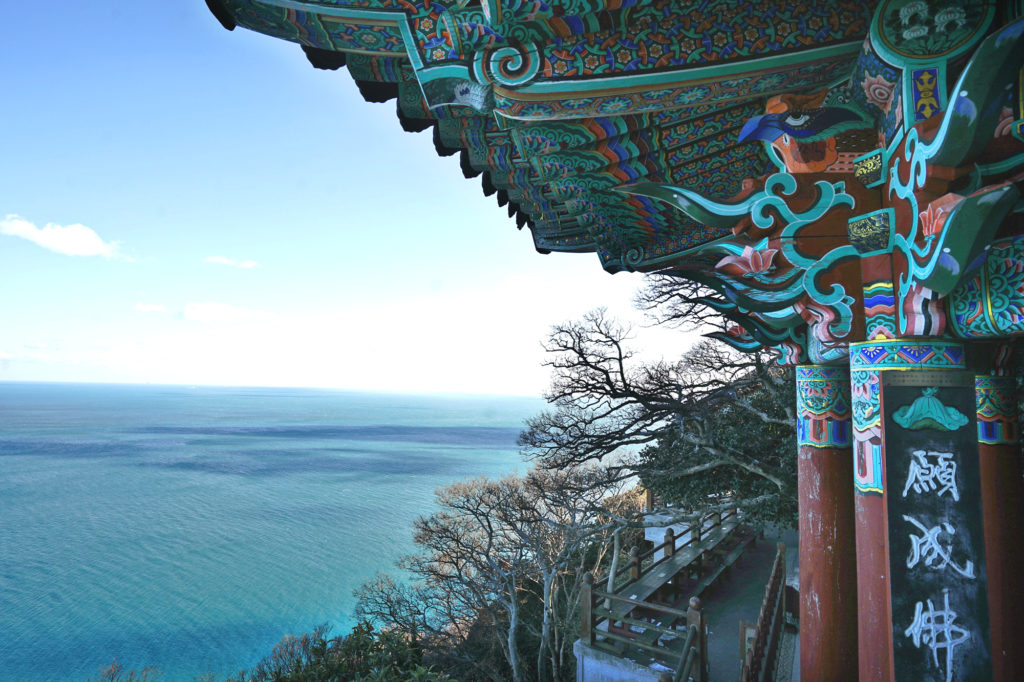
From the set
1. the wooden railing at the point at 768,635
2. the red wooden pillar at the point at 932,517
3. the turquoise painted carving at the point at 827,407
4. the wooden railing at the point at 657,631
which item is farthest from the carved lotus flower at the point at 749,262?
the wooden railing at the point at 657,631

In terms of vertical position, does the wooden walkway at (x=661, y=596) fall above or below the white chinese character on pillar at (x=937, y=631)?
below

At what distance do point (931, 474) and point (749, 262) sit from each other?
1.20 metres

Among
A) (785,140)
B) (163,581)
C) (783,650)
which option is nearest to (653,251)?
(785,140)

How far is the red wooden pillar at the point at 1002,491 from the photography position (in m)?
2.85

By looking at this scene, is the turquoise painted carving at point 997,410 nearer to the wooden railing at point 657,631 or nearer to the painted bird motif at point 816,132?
the painted bird motif at point 816,132

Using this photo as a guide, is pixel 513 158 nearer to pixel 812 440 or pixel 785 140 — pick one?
pixel 785 140

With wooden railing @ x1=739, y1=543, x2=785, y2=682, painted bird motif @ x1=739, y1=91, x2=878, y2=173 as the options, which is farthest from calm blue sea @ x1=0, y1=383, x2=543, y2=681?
painted bird motif @ x1=739, y1=91, x2=878, y2=173

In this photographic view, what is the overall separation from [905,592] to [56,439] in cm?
9825

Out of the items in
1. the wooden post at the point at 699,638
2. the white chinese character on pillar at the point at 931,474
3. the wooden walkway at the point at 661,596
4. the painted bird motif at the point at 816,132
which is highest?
the painted bird motif at the point at 816,132

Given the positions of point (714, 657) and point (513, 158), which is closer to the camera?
point (513, 158)

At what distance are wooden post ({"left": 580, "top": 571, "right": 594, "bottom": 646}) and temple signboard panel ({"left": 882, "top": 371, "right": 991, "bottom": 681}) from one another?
599 cm

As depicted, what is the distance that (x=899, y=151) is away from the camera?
7.72 ft

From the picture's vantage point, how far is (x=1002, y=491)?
3.00 meters

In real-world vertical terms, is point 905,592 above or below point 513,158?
below
